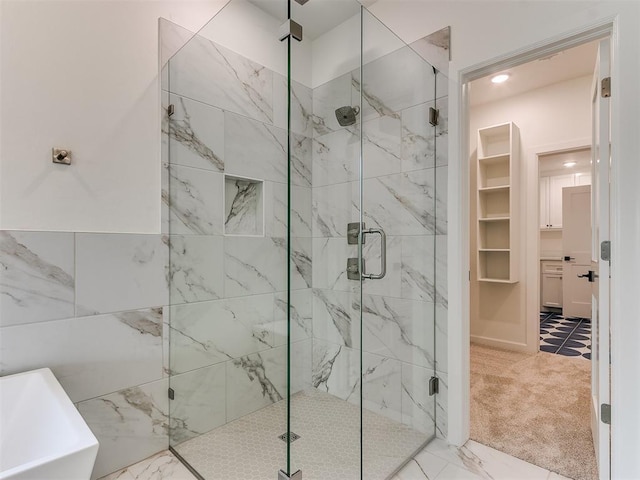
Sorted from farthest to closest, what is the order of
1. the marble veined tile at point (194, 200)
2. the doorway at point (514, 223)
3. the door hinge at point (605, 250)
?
the doorway at point (514, 223) → the marble veined tile at point (194, 200) → the door hinge at point (605, 250)

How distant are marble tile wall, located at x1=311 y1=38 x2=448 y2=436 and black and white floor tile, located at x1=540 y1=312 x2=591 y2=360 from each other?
100 inches

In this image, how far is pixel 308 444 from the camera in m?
1.58

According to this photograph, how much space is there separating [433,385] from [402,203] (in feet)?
3.50

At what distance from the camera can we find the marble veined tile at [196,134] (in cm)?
188

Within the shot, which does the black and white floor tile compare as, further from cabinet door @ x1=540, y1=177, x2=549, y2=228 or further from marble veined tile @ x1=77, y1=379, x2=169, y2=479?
marble veined tile @ x1=77, y1=379, x2=169, y2=479

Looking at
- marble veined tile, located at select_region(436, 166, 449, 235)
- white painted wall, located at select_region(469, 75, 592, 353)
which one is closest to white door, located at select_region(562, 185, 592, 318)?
white painted wall, located at select_region(469, 75, 592, 353)

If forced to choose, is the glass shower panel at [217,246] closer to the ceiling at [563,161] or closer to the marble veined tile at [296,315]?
the marble veined tile at [296,315]

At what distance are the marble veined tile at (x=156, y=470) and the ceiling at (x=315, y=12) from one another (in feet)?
6.93

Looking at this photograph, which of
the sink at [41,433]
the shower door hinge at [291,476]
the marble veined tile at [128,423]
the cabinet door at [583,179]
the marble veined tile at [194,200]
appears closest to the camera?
the sink at [41,433]

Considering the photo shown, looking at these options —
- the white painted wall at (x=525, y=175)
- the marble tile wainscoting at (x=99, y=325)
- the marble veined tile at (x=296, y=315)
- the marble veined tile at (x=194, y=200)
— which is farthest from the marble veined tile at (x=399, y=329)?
the white painted wall at (x=525, y=175)

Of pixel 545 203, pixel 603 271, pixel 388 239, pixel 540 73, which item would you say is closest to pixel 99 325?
pixel 388 239

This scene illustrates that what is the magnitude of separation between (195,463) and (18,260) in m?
1.23

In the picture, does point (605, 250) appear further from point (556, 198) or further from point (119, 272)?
point (556, 198)

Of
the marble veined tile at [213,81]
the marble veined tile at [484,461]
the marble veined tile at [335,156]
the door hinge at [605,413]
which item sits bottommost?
the marble veined tile at [484,461]
